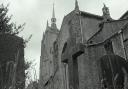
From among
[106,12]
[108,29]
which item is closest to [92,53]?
[108,29]

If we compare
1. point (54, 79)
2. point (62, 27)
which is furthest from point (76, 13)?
point (54, 79)

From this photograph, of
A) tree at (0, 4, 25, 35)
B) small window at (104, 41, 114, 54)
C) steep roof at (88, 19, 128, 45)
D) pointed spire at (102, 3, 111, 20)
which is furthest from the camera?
pointed spire at (102, 3, 111, 20)

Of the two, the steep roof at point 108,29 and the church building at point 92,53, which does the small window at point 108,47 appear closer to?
the church building at point 92,53

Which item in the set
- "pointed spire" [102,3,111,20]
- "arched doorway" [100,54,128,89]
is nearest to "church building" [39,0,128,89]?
"arched doorway" [100,54,128,89]

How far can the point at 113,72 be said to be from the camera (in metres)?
8.73

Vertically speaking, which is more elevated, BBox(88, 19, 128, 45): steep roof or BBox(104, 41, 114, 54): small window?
BBox(88, 19, 128, 45): steep roof

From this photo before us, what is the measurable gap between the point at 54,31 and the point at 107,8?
17750 millimetres

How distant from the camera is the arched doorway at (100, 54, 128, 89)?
28.0ft

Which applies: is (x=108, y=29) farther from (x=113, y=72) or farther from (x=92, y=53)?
(x=113, y=72)

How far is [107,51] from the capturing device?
2198 centimetres

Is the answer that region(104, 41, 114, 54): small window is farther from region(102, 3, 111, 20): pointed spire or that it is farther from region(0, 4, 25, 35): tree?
region(0, 4, 25, 35): tree

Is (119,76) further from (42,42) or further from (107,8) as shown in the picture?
(42,42)

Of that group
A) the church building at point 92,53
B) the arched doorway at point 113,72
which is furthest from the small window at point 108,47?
the arched doorway at point 113,72

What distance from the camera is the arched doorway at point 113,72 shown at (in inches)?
336
